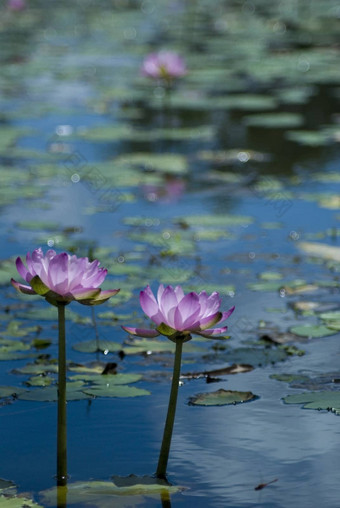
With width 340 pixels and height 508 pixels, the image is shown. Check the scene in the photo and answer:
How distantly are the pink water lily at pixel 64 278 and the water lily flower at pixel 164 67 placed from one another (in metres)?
4.31

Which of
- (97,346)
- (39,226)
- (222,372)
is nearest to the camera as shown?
(222,372)

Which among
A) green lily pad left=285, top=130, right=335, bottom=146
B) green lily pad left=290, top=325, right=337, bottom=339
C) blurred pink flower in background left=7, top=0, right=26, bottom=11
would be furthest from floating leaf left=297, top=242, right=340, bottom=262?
blurred pink flower in background left=7, top=0, right=26, bottom=11

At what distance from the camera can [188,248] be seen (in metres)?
3.63

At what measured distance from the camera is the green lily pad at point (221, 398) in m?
2.30

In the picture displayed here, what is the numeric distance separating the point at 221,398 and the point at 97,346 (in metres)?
0.53

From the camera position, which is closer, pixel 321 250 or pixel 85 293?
pixel 85 293

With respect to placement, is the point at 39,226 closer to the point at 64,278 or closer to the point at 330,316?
the point at 330,316

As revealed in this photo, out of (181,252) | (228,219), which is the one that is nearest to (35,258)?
(181,252)

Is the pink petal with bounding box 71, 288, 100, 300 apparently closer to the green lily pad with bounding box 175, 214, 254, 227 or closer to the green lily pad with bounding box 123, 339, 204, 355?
the green lily pad with bounding box 123, 339, 204, 355

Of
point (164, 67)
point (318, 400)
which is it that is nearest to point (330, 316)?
point (318, 400)

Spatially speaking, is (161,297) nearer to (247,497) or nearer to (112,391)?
(247,497)

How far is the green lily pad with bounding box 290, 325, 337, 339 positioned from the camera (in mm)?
2766

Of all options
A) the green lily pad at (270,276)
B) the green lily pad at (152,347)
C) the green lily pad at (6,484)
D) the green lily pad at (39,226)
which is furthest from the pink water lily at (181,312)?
the green lily pad at (39,226)

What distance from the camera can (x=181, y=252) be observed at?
11.8ft
